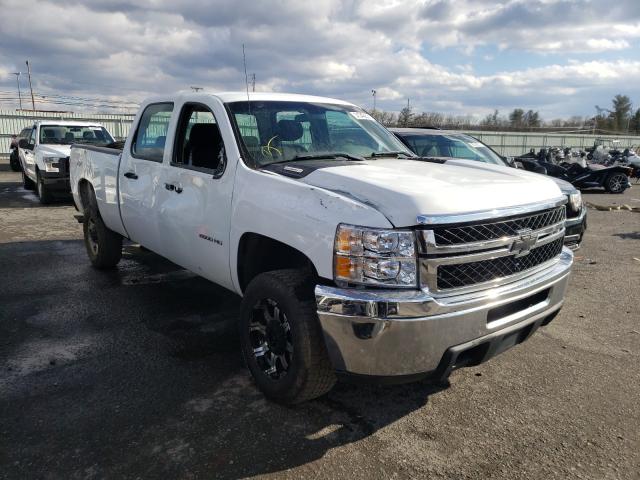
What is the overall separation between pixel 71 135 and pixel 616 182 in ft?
51.3

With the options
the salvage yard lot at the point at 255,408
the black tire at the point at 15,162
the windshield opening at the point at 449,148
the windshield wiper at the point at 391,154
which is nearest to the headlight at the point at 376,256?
the salvage yard lot at the point at 255,408

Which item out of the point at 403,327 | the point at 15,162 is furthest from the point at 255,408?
the point at 15,162

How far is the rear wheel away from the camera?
15594 millimetres

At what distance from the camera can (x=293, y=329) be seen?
2904mm

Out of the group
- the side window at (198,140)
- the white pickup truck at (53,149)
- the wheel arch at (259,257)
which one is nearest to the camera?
the wheel arch at (259,257)

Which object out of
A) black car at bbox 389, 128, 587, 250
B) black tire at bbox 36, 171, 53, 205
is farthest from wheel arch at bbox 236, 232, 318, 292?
black tire at bbox 36, 171, 53, 205

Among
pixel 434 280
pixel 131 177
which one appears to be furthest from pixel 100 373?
pixel 434 280

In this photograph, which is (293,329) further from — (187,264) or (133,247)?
(133,247)

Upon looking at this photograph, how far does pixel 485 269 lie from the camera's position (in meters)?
2.85

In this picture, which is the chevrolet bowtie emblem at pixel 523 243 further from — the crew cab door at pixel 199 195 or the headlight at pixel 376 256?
the crew cab door at pixel 199 195

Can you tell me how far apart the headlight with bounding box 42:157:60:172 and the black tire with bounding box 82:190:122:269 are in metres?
5.63

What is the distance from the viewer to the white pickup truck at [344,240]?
8.56 feet

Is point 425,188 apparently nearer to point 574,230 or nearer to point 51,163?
point 574,230

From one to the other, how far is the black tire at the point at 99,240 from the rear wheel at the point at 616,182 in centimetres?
1488
